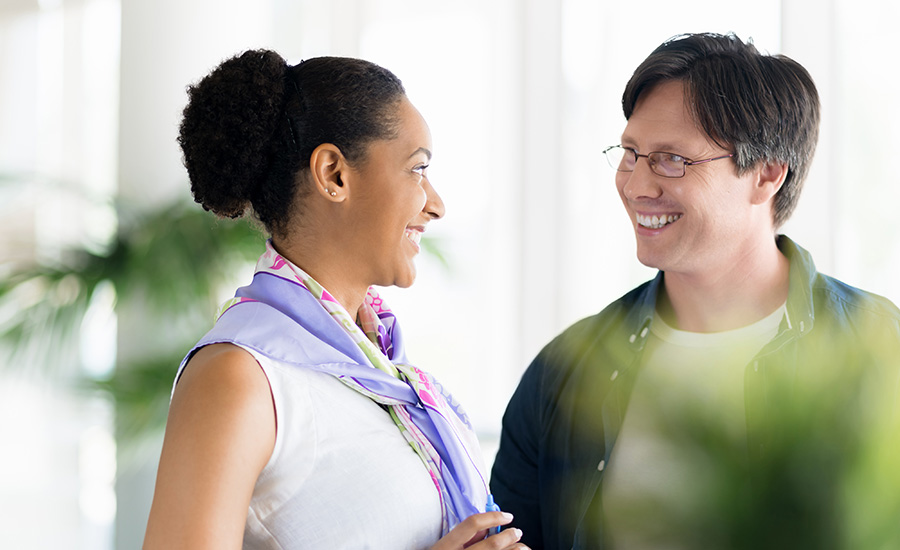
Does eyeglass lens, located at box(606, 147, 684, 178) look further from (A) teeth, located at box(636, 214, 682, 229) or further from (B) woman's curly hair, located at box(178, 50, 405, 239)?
(B) woman's curly hair, located at box(178, 50, 405, 239)

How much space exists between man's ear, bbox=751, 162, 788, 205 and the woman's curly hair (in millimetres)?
704

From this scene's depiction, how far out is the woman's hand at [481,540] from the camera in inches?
37.6

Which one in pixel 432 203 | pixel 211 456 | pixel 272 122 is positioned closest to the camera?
pixel 211 456

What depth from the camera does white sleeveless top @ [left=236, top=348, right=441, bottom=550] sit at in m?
0.95

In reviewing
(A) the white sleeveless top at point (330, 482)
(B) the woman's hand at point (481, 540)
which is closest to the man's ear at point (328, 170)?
(A) the white sleeveless top at point (330, 482)

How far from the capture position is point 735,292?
143cm

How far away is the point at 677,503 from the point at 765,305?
122cm

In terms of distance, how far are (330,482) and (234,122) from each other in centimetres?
47

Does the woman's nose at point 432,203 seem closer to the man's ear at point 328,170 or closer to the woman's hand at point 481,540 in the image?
the man's ear at point 328,170

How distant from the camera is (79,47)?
281 cm

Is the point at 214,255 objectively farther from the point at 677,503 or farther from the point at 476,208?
the point at 677,503

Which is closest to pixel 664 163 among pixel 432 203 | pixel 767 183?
pixel 767 183

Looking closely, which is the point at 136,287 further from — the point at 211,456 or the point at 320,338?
the point at 211,456

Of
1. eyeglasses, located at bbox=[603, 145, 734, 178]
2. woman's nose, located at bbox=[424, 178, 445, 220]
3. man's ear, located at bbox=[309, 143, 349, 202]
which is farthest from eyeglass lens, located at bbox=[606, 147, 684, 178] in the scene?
man's ear, located at bbox=[309, 143, 349, 202]
